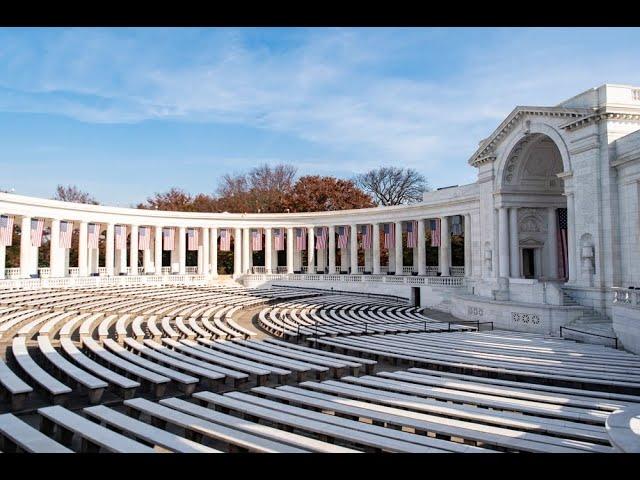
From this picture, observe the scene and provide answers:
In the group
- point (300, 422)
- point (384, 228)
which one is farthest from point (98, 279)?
point (300, 422)

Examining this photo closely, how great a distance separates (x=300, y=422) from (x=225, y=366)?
6.57 meters

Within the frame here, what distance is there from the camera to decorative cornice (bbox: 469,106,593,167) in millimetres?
24350

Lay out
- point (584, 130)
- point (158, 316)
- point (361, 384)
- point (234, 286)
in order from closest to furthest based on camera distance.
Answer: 1. point (361, 384)
2. point (584, 130)
3. point (158, 316)
4. point (234, 286)

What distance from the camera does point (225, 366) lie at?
13.8m

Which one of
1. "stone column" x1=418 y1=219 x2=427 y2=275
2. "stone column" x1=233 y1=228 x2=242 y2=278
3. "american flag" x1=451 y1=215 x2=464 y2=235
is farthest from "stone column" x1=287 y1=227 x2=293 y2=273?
"american flag" x1=451 y1=215 x2=464 y2=235

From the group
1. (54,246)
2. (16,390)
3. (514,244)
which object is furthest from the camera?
(54,246)

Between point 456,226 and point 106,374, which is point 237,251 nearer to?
point 456,226

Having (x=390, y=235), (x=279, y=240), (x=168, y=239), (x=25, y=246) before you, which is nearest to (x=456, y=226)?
(x=390, y=235)

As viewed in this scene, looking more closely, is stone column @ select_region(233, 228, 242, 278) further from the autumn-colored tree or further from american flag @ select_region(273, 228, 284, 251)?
the autumn-colored tree

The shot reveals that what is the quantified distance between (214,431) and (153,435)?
88 cm

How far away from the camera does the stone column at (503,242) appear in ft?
99.1

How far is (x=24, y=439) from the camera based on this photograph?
23.0 ft
